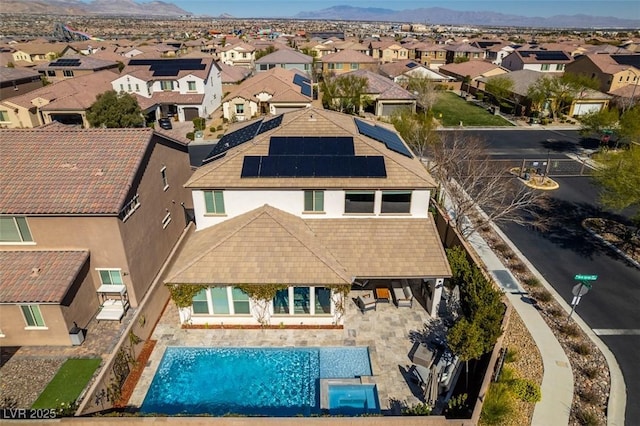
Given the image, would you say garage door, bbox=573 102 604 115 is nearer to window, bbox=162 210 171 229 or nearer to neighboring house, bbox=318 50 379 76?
neighboring house, bbox=318 50 379 76

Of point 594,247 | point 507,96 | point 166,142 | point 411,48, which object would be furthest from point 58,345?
point 411,48

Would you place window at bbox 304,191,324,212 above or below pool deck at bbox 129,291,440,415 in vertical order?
above

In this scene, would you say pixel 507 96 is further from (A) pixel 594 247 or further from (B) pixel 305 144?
(B) pixel 305 144

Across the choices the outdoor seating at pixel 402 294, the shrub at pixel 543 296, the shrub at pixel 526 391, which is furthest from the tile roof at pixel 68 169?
the shrub at pixel 543 296

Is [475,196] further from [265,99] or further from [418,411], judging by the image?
[265,99]

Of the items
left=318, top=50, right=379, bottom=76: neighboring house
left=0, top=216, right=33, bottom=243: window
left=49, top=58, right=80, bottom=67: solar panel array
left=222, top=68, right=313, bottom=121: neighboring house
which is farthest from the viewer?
left=318, top=50, right=379, bottom=76: neighboring house

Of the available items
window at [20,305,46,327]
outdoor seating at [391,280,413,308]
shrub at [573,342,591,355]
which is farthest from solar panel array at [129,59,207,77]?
shrub at [573,342,591,355]
